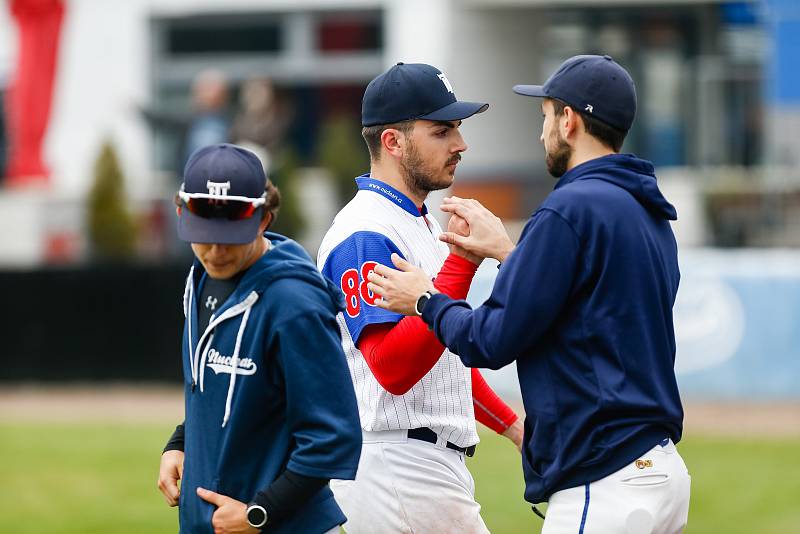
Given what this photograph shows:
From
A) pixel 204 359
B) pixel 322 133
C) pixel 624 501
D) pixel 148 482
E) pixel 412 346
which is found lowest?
pixel 148 482

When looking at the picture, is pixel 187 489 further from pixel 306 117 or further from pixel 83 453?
pixel 306 117

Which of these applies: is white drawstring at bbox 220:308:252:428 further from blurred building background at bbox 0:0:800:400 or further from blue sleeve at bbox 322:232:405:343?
blurred building background at bbox 0:0:800:400

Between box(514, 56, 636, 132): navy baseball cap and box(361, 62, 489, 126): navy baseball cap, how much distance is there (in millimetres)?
538

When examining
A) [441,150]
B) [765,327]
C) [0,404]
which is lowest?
[0,404]

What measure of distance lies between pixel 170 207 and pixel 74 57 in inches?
266

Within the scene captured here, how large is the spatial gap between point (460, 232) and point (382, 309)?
1.16 feet

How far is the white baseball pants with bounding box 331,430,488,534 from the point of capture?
4656mm

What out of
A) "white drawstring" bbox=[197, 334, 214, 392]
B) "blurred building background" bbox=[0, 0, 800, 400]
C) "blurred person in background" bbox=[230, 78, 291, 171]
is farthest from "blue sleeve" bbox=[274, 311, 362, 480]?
"blurred person in background" bbox=[230, 78, 291, 171]

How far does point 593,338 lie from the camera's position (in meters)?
4.02

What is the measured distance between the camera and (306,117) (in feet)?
74.3

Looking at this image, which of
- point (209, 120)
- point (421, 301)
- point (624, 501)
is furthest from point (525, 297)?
point (209, 120)

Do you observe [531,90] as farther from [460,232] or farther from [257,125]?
[257,125]

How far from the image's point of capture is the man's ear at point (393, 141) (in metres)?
4.80

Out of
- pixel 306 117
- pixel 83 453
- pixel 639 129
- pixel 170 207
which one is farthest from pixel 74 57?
pixel 83 453
